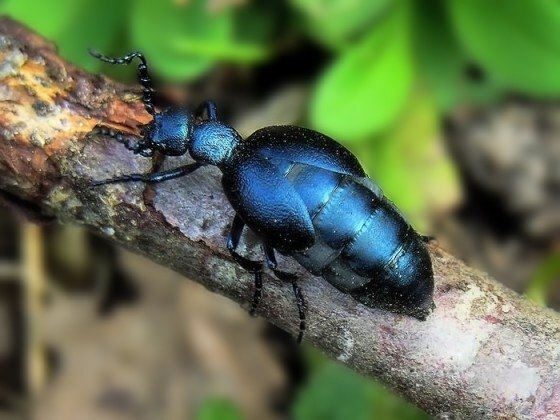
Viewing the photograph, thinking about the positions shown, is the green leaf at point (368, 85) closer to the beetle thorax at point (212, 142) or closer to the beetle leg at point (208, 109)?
the beetle leg at point (208, 109)

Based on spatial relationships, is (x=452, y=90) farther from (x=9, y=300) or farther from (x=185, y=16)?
(x=9, y=300)

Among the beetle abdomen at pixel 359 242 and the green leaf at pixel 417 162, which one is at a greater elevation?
the green leaf at pixel 417 162

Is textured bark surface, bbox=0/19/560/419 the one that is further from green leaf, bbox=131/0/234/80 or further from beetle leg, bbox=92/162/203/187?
green leaf, bbox=131/0/234/80

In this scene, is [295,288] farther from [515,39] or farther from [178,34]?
[515,39]

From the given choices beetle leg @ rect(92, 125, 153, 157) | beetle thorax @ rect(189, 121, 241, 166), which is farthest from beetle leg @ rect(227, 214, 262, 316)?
beetle thorax @ rect(189, 121, 241, 166)

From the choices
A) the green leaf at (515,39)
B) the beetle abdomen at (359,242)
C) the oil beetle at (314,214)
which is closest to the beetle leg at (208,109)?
the oil beetle at (314,214)

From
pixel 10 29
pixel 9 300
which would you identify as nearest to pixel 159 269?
pixel 9 300
